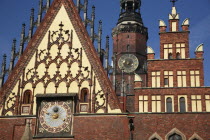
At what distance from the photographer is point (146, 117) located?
21.9m

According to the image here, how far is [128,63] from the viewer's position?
40.8 m

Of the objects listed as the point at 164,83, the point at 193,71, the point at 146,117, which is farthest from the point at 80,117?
the point at 193,71

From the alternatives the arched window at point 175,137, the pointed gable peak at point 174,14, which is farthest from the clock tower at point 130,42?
the arched window at point 175,137

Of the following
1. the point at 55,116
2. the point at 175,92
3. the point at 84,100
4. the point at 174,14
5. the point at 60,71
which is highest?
the point at 174,14

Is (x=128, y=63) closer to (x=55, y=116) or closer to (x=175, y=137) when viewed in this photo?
(x=55, y=116)

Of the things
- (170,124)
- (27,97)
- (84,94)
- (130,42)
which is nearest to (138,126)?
(170,124)

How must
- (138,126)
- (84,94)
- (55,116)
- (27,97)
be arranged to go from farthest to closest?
(27,97) < (84,94) < (55,116) < (138,126)

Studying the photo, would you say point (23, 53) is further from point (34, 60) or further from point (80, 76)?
point (80, 76)

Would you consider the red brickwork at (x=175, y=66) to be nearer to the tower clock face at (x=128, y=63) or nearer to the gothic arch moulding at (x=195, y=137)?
the gothic arch moulding at (x=195, y=137)

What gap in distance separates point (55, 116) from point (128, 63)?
1894 cm

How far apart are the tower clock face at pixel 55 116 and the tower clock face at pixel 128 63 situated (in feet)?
59.3

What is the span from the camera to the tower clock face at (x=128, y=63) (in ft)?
133

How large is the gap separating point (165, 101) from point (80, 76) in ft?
16.7

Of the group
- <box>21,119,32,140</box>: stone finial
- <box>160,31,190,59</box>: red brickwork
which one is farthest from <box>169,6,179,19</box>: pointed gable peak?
<box>21,119,32,140</box>: stone finial
